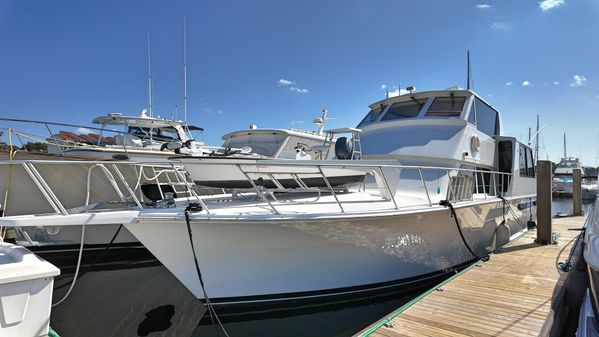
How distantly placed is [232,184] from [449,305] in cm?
311

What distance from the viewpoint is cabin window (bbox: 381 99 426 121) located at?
7773 mm

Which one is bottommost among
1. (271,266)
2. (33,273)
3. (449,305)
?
(449,305)

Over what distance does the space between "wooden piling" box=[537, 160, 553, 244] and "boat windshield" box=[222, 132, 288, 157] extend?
739 cm

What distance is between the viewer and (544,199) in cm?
723

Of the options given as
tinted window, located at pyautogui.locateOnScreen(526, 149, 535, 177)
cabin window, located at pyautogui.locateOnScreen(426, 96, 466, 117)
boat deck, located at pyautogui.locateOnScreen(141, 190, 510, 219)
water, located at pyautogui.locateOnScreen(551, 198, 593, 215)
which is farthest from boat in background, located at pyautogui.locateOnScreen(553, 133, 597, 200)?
boat deck, located at pyautogui.locateOnScreen(141, 190, 510, 219)

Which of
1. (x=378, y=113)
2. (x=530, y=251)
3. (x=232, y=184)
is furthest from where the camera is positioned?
(x=378, y=113)

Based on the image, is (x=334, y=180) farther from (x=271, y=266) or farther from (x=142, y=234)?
(x=142, y=234)

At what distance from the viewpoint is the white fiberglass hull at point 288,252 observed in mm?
4117

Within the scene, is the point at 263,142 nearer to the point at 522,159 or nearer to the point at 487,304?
the point at 522,159

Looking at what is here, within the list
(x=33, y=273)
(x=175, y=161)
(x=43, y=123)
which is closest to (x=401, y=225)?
(x=175, y=161)

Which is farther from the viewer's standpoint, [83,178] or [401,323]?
[83,178]

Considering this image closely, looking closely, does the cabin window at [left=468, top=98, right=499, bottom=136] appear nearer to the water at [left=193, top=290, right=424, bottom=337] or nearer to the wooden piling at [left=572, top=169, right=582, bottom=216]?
the water at [left=193, top=290, right=424, bottom=337]

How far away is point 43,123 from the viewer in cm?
747

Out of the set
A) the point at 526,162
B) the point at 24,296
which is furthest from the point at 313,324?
the point at 526,162
